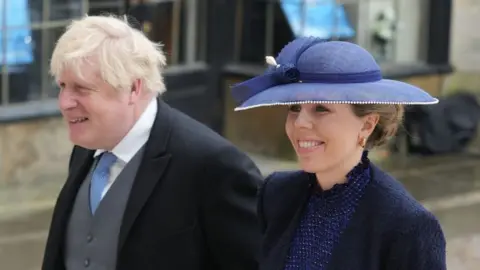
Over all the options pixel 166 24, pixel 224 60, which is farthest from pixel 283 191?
pixel 224 60

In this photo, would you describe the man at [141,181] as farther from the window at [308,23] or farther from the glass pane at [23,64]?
the window at [308,23]

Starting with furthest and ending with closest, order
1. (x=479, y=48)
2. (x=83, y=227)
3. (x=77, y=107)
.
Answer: (x=479, y=48) < (x=83, y=227) < (x=77, y=107)

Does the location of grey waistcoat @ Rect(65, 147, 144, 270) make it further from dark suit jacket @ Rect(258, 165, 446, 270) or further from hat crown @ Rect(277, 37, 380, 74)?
hat crown @ Rect(277, 37, 380, 74)

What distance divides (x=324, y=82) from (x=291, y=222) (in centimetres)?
39

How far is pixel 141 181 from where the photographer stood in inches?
121

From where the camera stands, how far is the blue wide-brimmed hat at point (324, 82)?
94.1 inches

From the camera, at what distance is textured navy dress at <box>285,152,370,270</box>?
8.14 ft

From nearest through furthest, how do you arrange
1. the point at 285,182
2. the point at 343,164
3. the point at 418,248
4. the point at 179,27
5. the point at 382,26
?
the point at 418,248, the point at 343,164, the point at 285,182, the point at 179,27, the point at 382,26

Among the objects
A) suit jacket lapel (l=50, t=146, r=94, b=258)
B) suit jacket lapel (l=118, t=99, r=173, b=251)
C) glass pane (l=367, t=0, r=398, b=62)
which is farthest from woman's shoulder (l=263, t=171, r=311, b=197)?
glass pane (l=367, t=0, r=398, b=62)

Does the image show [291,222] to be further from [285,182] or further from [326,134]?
[326,134]

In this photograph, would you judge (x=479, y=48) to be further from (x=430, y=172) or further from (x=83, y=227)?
(x=83, y=227)

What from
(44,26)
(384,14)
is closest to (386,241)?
(44,26)

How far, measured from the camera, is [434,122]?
927cm

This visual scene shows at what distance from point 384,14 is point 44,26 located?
3.28 metres
